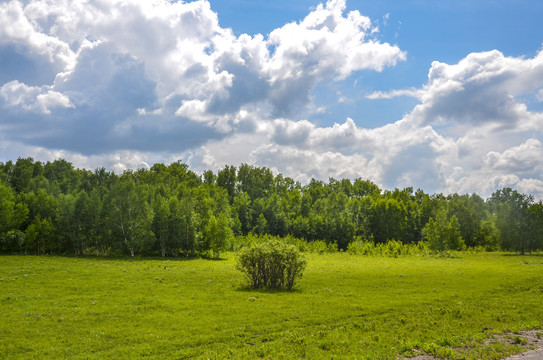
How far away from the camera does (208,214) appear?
347 ft

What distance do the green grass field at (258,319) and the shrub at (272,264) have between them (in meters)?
2.02

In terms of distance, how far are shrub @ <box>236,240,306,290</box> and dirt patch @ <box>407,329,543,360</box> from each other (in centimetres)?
1957

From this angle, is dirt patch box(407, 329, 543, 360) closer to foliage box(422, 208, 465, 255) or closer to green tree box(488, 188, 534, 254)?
foliage box(422, 208, 465, 255)

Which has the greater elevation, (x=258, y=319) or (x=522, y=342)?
(x=522, y=342)

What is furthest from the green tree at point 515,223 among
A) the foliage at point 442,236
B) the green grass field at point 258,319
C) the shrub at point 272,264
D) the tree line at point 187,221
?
the shrub at point 272,264

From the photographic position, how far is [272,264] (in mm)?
36375

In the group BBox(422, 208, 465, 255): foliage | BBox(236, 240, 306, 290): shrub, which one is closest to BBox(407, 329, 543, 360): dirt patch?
BBox(236, 240, 306, 290): shrub

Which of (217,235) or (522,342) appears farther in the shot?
(217,235)

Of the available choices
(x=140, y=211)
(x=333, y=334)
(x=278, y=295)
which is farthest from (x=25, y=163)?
(x=333, y=334)

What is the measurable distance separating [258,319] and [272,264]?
13.1m

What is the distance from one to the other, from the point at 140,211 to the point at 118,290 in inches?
2510

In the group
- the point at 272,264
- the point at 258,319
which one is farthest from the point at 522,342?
the point at 272,264

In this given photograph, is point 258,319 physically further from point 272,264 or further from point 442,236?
point 442,236

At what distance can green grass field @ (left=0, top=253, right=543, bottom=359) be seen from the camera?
17.7m
